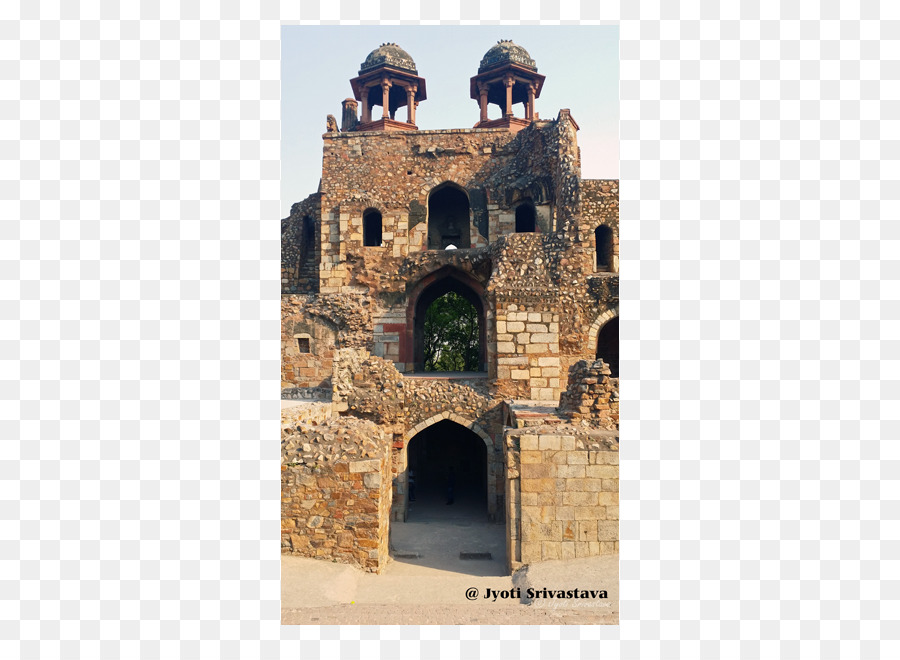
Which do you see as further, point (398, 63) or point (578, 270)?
point (398, 63)

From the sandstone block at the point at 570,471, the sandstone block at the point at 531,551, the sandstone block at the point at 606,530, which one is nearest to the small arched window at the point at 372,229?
the sandstone block at the point at 570,471

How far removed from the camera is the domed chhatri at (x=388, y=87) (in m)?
20.4

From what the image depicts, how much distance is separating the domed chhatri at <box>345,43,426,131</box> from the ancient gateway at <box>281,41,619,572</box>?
0.05 meters

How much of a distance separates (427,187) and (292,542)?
12903mm

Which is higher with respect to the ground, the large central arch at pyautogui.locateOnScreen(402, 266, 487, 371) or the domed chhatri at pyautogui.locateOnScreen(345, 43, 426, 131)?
the domed chhatri at pyautogui.locateOnScreen(345, 43, 426, 131)

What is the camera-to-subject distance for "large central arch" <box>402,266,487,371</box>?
17.3 meters

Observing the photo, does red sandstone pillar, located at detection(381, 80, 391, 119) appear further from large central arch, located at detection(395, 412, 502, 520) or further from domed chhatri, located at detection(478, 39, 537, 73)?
large central arch, located at detection(395, 412, 502, 520)

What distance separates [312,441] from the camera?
848 centimetres

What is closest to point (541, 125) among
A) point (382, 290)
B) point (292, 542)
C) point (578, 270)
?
point (578, 270)

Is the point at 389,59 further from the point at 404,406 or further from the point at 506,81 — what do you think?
the point at 404,406

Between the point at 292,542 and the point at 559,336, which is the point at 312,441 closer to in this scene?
the point at 292,542

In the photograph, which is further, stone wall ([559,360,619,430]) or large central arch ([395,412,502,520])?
large central arch ([395,412,502,520])

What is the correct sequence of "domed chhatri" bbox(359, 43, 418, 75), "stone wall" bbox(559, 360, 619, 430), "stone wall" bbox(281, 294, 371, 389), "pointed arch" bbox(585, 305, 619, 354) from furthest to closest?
1. "domed chhatri" bbox(359, 43, 418, 75)
2. "stone wall" bbox(281, 294, 371, 389)
3. "pointed arch" bbox(585, 305, 619, 354)
4. "stone wall" bbox(559, 360, 619, 430)

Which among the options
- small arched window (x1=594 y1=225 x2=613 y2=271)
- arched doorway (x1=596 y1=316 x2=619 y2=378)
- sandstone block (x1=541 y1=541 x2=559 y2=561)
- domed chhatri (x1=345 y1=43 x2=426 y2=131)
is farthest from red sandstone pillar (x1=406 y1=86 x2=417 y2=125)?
sandstone block (x1=541 y1=541 x2=559 y2=561)
